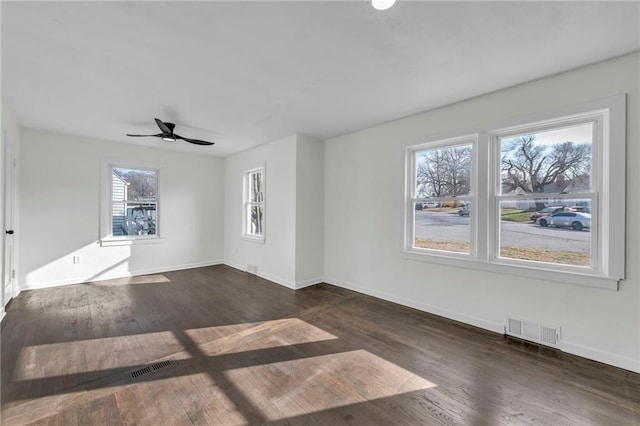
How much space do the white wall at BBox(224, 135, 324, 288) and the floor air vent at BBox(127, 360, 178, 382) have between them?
2.37 m

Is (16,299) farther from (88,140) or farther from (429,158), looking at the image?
(429,158)

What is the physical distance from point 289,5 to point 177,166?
5.06 metres

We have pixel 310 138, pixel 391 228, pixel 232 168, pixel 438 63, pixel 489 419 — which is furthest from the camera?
pixel 232 168

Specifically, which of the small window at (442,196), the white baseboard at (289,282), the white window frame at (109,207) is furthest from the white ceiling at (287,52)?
the white baseboard at (289,282)

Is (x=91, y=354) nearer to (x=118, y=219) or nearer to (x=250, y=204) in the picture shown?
(x=118, y=219)

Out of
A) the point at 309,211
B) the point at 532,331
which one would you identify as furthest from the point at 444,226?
the point at 309,211

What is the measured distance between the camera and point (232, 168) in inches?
250

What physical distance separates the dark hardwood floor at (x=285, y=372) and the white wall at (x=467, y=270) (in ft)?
0.83

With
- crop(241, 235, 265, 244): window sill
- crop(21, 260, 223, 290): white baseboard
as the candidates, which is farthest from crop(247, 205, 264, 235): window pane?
crop(21, 260, 223, 290): white baseboard

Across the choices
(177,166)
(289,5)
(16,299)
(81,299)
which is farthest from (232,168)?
(289,5)

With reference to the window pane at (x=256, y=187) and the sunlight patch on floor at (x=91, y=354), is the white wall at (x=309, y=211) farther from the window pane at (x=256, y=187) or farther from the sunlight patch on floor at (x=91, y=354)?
the sunlight patch on floor at (x=91, y=354)

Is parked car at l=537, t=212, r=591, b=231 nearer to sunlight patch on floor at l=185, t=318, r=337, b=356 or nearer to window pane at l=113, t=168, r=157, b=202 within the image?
sunlight patch on floor at l=185, t=318, r=337, b=356

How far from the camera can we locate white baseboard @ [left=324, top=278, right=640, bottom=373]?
2.30m

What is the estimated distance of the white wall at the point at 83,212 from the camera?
175 inches
